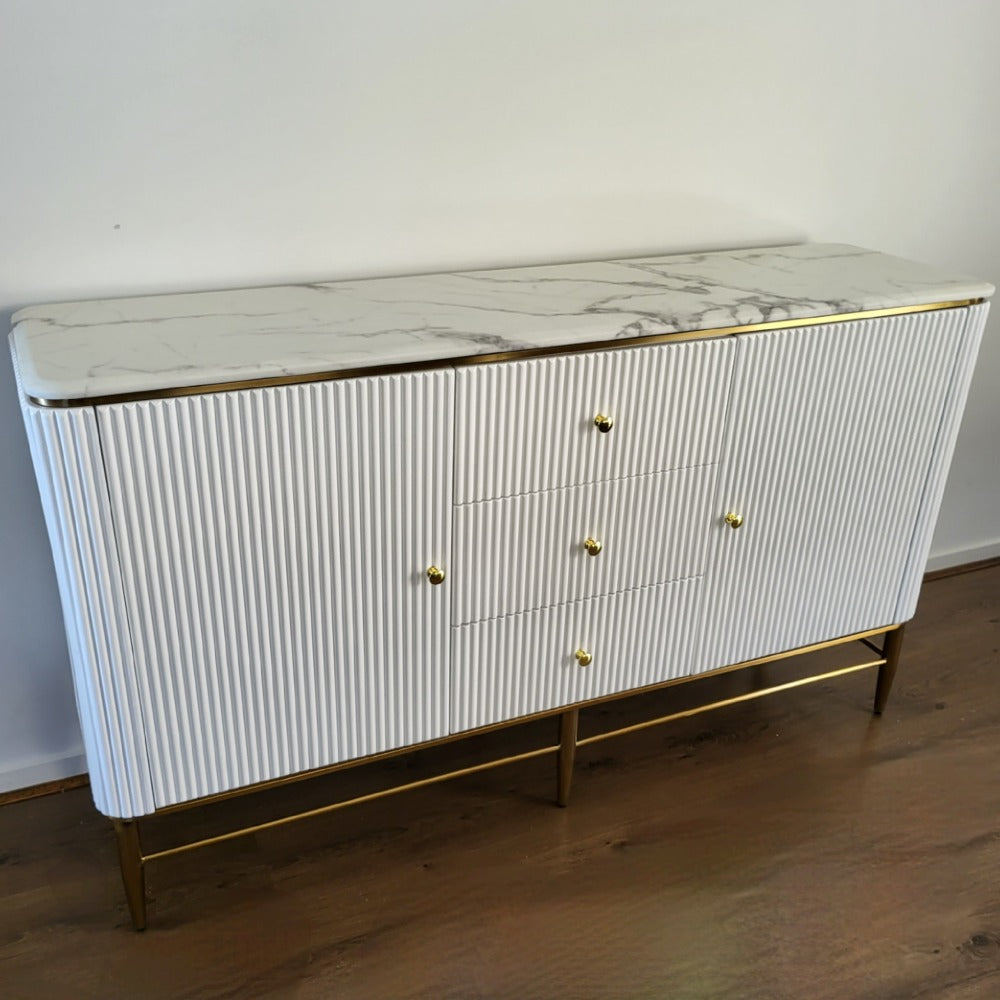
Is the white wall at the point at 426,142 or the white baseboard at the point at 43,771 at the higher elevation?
the white wall at the point at 426,142

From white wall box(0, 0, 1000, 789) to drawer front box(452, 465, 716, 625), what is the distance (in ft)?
1.59

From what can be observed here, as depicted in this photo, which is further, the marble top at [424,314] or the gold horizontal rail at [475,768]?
the gold horizontal rail at [475,768]

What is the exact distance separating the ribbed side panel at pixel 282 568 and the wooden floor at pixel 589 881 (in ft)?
0.84

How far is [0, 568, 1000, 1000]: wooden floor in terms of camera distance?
1613 millimetres

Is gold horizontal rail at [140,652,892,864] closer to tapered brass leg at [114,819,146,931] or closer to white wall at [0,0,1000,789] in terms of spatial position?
tapered brass leg at [114,819,146,931]

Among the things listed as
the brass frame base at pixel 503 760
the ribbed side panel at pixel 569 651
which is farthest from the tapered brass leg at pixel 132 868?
the ribbed side panel at pixel 569 651

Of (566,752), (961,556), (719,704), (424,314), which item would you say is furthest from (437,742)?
(961,556)

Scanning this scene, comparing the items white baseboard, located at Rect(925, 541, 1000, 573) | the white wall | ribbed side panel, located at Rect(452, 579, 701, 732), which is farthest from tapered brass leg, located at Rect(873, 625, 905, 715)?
the white wall

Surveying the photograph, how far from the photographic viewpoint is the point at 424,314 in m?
1.57

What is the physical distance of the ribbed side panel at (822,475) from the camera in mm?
1720

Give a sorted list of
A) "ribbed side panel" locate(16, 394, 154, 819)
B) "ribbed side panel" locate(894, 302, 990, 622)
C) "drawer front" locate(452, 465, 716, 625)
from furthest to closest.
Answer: "ribbed side panel" locate(894, 302, 990, 622), "drawer front" locate(452, 465, 716, 625), "ribbed side panel" locate(16, 394, 154, 819)

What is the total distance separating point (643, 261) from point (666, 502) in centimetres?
48

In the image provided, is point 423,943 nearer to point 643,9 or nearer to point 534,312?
point 534,312

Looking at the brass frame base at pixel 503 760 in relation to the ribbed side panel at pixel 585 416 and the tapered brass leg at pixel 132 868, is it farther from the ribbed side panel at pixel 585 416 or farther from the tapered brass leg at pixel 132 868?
the ribbed side panel at pixel 585 416
